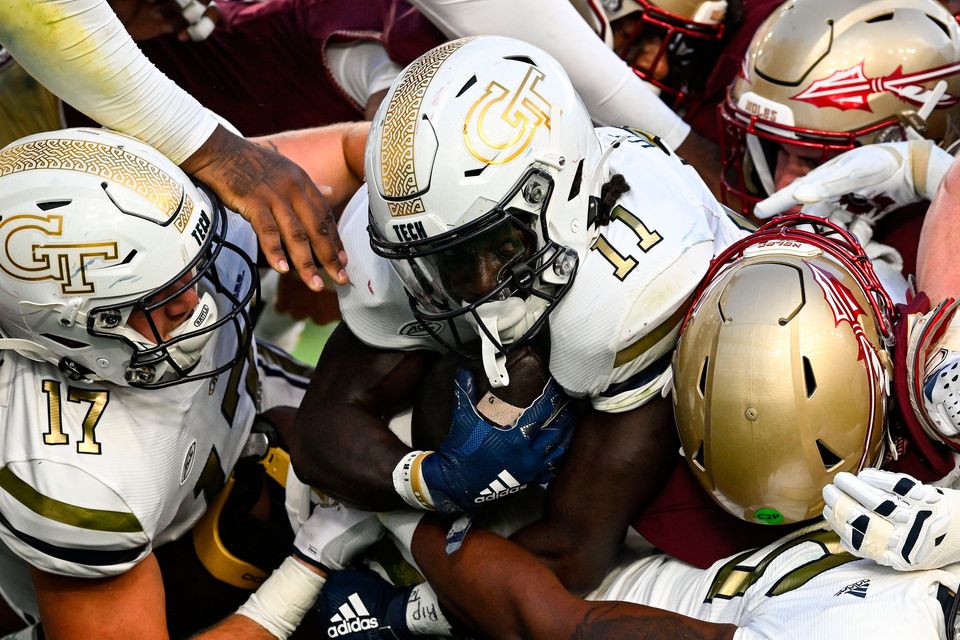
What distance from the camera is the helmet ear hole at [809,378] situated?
5.12 feet

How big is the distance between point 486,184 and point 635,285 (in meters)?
0.31

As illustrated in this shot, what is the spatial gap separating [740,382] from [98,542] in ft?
3.81

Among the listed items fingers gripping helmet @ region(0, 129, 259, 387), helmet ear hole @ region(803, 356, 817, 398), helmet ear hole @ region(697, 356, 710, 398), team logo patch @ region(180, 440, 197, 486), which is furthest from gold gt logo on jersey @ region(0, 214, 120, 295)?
helmet ear hole @ region(803, 356, 817, 398)

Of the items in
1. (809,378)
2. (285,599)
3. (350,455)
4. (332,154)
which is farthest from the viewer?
(332,154)

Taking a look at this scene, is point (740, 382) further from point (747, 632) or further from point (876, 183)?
point (876, 183)

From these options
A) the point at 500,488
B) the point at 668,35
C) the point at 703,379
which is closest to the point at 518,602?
the point at 500,488

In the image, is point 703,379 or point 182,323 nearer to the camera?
point 703,379

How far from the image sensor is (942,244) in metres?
1.86

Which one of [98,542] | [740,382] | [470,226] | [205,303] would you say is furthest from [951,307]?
[98,542]

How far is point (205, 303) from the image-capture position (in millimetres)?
1922

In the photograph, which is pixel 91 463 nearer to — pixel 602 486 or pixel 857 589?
pixel 602 486

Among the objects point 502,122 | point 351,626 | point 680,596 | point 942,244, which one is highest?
point 502,122

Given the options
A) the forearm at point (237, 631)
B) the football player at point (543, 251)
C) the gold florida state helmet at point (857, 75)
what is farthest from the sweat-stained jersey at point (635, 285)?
the forearm at point (237, 631)

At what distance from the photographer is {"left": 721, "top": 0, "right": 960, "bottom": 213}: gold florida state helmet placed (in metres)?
2.21
